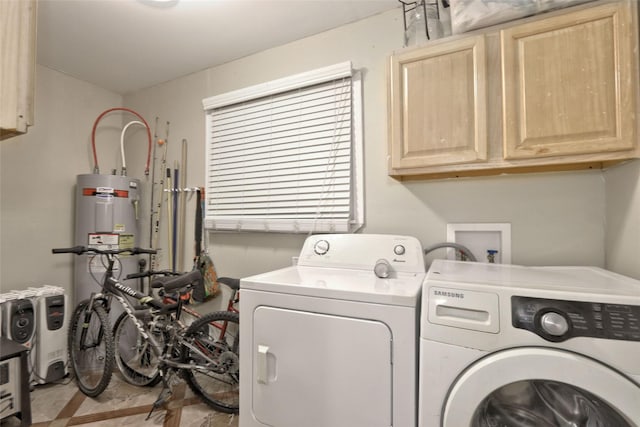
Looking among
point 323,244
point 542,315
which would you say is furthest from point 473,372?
point 323,244

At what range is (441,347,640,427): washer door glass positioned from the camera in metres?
0.77

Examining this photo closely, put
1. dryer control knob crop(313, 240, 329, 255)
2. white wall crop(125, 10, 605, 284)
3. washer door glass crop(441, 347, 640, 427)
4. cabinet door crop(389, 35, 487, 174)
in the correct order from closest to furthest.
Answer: washer door glass crop(441, 347, 640, 427) → cabinet door crop(389, 35, 487, 174) → white wall crop(125, 10, 605, 284) → dryer control knob crop(313, 240, 329, 255)

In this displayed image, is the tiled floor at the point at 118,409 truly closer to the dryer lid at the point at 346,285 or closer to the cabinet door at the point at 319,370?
the cabinet door at the point at 319,370

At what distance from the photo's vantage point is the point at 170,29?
200cm

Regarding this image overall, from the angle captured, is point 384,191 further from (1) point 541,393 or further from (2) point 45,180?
(2) point 45,180

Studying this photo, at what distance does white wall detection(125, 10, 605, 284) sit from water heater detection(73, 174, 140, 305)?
60 centimetres

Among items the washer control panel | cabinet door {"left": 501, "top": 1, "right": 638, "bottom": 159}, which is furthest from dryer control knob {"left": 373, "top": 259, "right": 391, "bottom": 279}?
cabinet door {"left": 501, "top": 1, "right": 638, "bottom": 159}

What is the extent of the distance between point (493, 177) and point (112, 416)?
2.72 meters

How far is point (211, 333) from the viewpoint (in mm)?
2115

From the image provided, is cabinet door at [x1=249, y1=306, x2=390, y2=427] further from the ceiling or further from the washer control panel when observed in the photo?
the ceiling

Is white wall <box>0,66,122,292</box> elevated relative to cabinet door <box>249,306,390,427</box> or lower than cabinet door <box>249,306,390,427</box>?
elevated

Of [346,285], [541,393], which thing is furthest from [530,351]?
[346,285]

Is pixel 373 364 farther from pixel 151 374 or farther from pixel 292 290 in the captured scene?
pixel 151 374

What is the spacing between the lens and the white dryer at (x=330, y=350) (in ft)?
3.33
